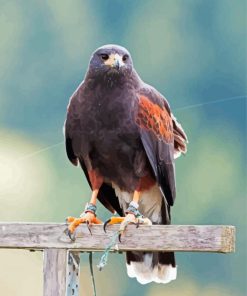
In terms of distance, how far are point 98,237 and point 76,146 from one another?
2.19 ft

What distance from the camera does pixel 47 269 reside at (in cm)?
277

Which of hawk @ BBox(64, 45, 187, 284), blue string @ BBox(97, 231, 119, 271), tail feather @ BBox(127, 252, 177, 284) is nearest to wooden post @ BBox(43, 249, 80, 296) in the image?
blue string @ BBox(97, 231, 119, 271)

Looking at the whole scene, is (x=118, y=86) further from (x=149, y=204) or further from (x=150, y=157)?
(x=149, y=204)

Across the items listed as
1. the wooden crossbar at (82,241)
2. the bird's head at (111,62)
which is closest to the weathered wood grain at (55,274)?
the wooden crossbar at (82,241)

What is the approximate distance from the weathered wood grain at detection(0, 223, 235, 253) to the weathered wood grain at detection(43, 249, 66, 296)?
0.15ft

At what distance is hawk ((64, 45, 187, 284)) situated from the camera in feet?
10.7

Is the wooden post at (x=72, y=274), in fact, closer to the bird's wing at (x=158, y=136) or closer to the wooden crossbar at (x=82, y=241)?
the wooden crossbar at (x=82, y=241)

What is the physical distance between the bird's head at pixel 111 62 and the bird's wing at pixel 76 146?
0.56 ft

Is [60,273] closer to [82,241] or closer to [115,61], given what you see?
[82,241]

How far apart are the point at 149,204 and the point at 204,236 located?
0.86 m

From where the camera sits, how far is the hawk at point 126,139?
3.26 m

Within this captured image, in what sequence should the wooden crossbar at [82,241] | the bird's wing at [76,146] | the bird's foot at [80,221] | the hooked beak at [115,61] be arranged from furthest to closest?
the bird's wing at [76,146], the hooked beak at [115,61], the bird's foot at [80,221], the wooden crossbar at [82,241]

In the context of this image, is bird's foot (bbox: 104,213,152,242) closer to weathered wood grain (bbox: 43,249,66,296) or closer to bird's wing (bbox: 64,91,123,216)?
weathered wood grain (bbox: 43,249,66,296)

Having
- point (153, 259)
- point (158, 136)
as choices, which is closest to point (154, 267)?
point (153, 259)
